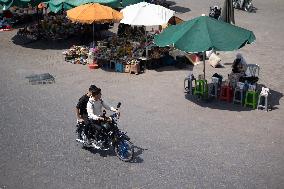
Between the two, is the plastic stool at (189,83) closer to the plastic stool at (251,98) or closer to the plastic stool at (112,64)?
the plastic stool at (251,98)

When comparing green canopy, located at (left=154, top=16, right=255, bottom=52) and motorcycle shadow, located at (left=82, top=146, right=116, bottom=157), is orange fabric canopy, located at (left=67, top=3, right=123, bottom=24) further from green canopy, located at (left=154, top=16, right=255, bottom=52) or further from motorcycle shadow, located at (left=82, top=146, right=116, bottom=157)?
motorcycle shadow, located at (left=82, top=146, right=116, bottom=157)

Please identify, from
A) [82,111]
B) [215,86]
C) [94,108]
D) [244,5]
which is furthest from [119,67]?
[244,5]

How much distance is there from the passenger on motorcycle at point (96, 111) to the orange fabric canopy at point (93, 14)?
893cm

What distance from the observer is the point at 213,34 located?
1341 cm

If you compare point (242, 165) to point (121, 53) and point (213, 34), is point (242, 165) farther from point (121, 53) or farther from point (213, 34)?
point (121, 53)

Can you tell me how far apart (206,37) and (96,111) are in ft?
16.8

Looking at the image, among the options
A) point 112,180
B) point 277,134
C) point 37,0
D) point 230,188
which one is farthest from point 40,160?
point 37,0

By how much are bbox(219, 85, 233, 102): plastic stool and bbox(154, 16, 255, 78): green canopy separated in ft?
5.33

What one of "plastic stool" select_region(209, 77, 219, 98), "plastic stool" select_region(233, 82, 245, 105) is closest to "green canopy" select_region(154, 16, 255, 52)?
"plastic stool" select_region(233, 82, 245, 105)

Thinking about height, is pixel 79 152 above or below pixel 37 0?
below

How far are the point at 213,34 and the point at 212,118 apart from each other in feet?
9.42

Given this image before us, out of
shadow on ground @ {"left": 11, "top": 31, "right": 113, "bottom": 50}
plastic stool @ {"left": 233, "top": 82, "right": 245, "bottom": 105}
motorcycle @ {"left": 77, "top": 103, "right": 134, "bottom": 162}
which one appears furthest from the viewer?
shadow on ground @ {"left": 11, "top": 31, "right": 113, "bottom": 50}

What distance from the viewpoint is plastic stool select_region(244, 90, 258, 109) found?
13.5 meters

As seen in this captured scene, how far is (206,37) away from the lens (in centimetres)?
1327
